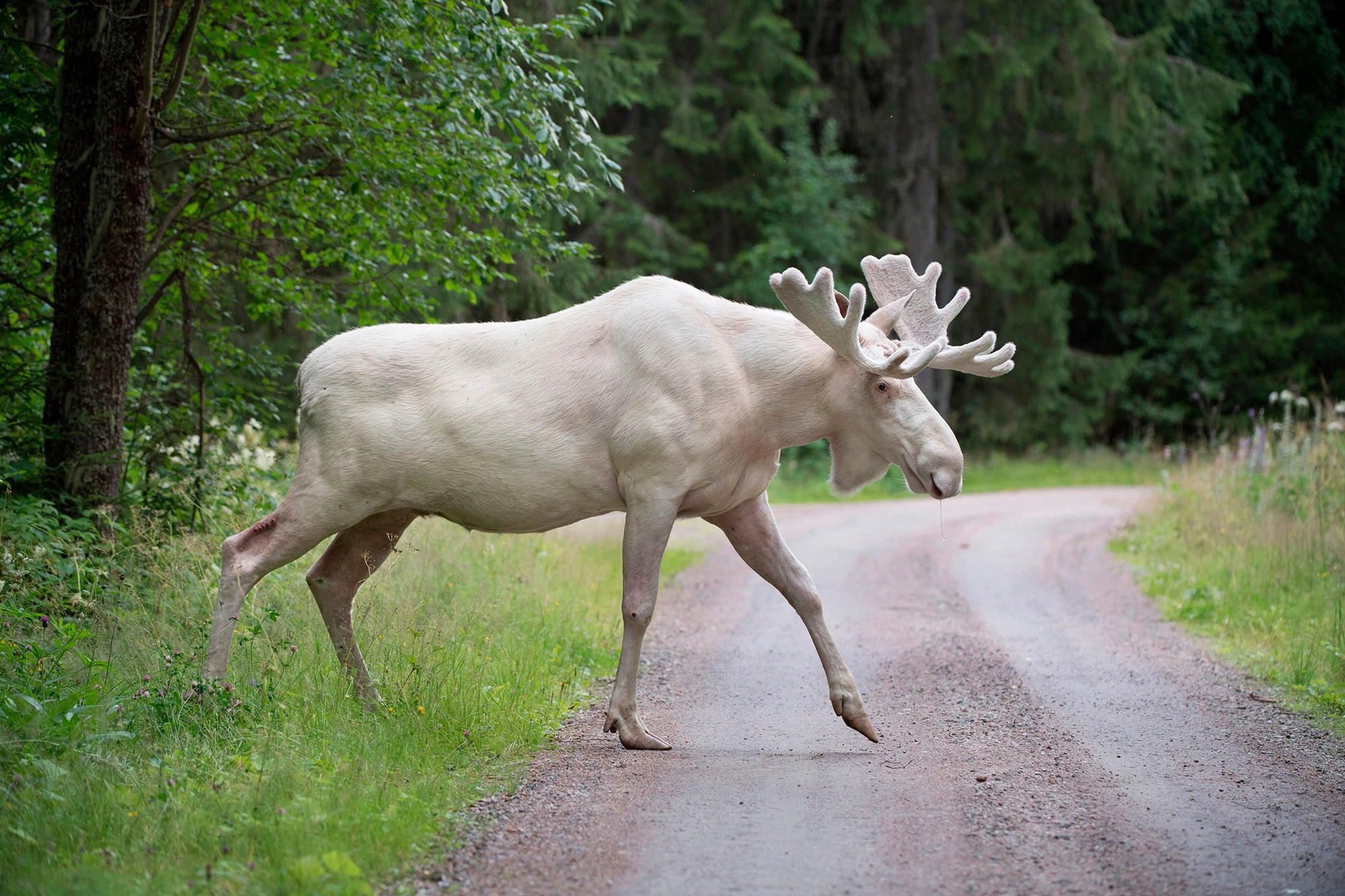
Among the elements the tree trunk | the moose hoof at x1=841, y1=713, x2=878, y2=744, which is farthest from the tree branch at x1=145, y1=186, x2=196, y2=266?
the moose hoof at x1=841, y1=713, x2=878, y2=744

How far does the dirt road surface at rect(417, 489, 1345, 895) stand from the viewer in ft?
12.7

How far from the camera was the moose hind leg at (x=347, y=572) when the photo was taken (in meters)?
5.71

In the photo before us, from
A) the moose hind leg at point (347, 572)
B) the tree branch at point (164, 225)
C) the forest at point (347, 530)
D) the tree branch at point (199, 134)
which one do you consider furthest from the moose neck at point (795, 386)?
the tree branch at point (164, 225)

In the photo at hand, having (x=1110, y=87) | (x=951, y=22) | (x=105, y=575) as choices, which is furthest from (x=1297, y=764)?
(x=951, y=22)

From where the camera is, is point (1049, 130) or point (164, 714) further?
point (1049, 130)

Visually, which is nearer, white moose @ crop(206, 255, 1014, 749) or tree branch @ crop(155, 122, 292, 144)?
white moose @ crop(206, 255, 1014, 749)

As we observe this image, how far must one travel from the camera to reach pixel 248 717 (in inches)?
194

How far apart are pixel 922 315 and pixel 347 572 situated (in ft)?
10.3

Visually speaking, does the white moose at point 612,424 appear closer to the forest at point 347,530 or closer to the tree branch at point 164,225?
the forest at point 347,530

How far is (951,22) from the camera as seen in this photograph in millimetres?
25188

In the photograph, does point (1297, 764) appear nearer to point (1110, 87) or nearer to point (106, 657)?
point (106, 657)

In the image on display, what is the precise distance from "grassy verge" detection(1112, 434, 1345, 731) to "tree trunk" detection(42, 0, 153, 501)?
7075 millimetres

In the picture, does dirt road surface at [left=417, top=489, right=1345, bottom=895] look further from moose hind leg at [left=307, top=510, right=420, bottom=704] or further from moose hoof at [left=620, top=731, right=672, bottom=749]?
moose hind leg at [left=307, top=510, right=420, bottom=704]

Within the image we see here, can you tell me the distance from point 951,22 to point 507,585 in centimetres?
2110
